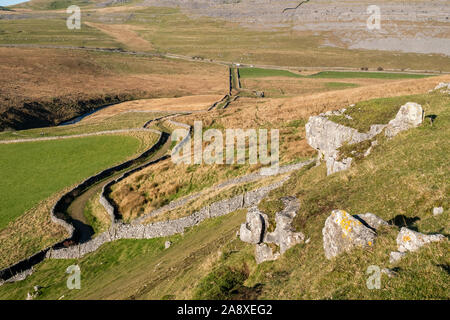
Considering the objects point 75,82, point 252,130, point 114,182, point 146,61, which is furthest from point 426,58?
point 114,182

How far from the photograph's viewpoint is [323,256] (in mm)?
13992

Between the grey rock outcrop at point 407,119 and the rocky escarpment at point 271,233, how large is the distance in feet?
35.7

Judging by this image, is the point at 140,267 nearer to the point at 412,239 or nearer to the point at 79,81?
the point at 412,239

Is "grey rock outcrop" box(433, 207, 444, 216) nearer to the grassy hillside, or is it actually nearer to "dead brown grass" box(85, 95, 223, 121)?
the grassy hillside

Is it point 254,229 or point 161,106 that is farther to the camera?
point 161,106

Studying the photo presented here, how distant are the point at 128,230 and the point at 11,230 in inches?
608

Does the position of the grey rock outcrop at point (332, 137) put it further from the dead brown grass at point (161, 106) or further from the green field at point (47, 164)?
the dead brown grass at point (161, 106)

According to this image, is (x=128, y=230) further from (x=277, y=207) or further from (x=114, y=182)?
(x=277, y=207)

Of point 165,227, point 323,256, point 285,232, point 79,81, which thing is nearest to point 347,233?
point 323,256

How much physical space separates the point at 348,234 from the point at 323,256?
1801 millimetres

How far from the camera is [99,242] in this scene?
124 ft
